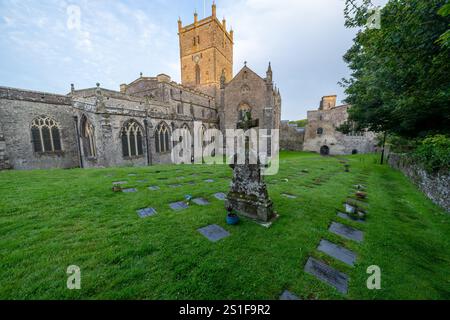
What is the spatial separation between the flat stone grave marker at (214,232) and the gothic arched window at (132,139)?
520 inches

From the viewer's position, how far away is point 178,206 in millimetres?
4891

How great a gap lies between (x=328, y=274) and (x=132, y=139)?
52.3 feet

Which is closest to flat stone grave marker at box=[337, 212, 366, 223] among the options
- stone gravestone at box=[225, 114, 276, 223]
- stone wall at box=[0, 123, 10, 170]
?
stone gravestone at box=[225, 114, 276, 223]

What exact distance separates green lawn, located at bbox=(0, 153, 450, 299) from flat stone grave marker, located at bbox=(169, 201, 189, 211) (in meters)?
0.20

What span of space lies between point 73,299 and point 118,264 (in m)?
0.61

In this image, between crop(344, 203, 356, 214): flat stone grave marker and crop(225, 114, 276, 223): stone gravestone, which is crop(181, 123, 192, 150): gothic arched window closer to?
crop(225, 114, 276, 223): stone gravestone

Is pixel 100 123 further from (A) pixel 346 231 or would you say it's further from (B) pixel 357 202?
(B) pixel 357 202

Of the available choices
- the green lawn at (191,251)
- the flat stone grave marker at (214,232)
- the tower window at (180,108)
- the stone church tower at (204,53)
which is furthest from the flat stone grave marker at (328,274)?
the stone church tower at (204,53)

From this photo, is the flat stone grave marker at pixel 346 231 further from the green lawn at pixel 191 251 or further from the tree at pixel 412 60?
the tree at pixel 412 60

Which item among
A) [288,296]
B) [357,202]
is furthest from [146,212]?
[357,202]

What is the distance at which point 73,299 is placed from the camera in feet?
6.47
